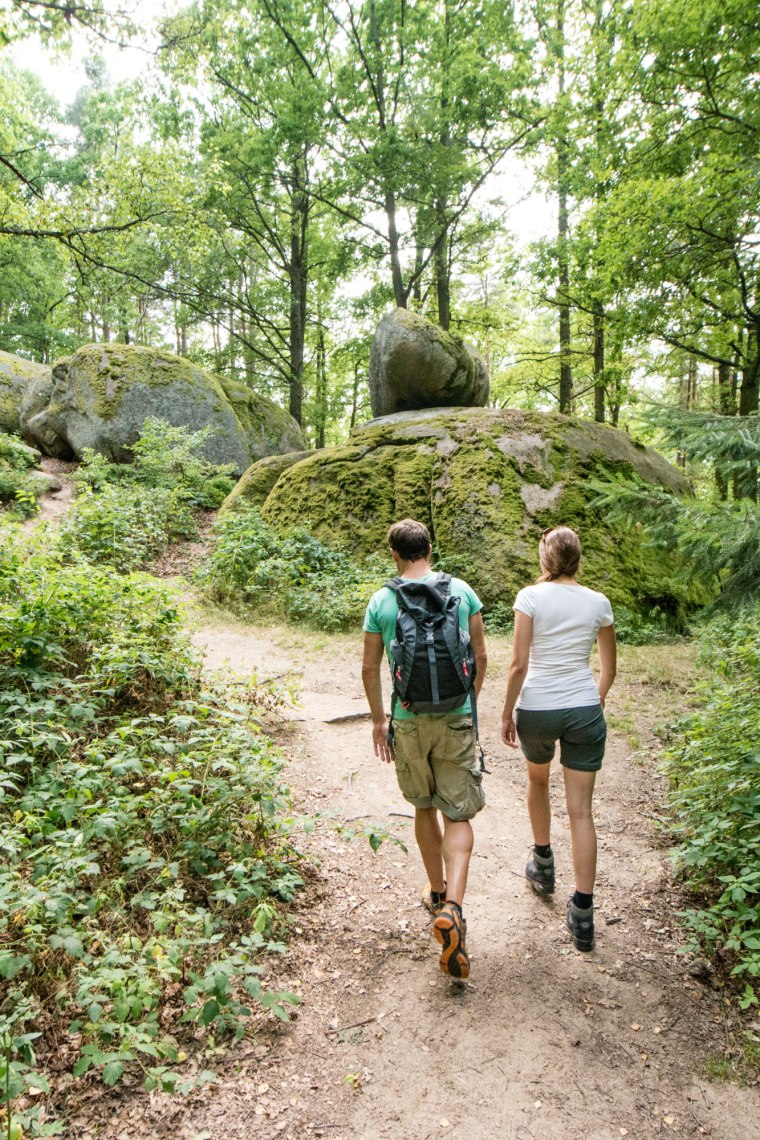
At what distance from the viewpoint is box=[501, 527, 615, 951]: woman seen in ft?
10.4

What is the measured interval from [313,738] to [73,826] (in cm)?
242

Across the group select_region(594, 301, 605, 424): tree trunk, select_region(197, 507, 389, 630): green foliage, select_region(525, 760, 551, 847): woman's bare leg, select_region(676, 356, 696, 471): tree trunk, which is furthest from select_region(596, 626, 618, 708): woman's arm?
select_region(676, 356, 696, 471): tree trunk

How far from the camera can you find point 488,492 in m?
9.84

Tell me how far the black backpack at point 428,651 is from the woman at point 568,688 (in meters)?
0.42

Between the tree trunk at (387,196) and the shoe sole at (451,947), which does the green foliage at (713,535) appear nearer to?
the shoe sole at (451,947)

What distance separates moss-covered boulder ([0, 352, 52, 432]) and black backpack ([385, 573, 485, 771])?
16.1 m

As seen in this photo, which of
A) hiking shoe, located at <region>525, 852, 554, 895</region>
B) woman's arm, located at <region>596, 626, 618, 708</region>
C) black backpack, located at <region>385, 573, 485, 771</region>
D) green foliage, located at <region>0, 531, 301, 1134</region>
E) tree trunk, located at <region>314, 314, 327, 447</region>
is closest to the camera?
green foliage, located at <region>0, 531, 301, 1134</region>

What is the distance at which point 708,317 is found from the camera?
30.9ft

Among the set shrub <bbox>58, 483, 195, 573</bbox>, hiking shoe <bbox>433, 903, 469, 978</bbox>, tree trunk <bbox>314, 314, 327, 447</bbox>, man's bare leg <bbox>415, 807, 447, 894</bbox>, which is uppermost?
tree trunk <bbox>314, 314, 327, 447</bbox>

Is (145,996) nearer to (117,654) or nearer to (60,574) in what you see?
(117,654)

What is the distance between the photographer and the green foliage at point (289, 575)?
9016 millimetres

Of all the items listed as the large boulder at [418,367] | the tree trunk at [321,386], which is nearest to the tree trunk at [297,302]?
the tree trunk at [321,386]

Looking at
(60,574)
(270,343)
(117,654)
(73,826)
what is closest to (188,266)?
(270,343)

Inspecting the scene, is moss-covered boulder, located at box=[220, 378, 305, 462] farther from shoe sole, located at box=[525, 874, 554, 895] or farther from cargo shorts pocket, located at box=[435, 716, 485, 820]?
cargo shorts pocket, located at box=[435, 716, 485, 820]
